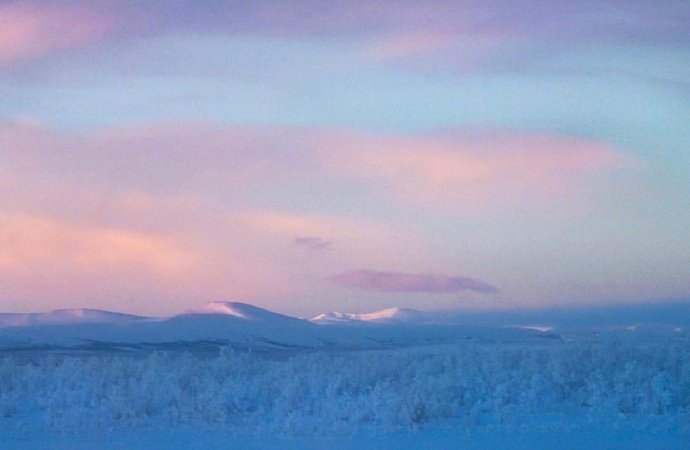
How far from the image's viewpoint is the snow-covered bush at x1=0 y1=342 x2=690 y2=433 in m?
15.6

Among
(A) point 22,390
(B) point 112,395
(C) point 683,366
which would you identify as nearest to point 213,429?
(B) point 112,395

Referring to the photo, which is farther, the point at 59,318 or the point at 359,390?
the point at 59,318

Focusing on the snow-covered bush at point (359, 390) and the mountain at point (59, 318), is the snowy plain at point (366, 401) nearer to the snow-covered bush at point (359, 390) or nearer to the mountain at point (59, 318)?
the snow-covered bush at point (359, 390)

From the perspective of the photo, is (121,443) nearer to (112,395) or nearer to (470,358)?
(112,395)

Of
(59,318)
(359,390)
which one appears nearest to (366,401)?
(359,390)

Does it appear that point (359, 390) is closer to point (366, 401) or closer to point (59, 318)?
point (366, 401)

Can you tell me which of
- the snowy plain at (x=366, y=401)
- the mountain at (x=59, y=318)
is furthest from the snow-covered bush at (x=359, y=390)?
the mountain at (x=59, y=318)

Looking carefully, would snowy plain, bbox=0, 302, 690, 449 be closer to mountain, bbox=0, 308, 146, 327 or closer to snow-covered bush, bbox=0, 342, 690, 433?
snow-covered bush, bbox=0, 342, 690, 433

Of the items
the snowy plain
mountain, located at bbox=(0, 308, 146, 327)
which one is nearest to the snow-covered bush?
the snowy plain

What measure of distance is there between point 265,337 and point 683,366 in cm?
2213

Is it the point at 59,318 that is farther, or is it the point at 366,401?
the point at 59,318

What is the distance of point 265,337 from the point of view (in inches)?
1490

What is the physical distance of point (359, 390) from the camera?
17.9 metres

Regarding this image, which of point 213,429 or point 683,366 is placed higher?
point 683,366
